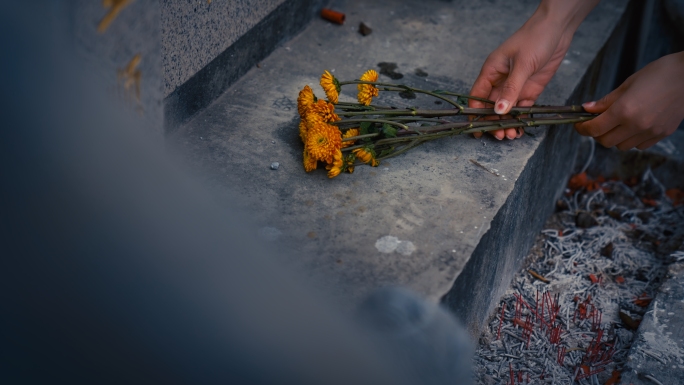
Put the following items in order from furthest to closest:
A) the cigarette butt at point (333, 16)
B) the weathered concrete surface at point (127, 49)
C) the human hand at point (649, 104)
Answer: the cigarette butt at point (333, 16), the human hand at point (649, 104), the weathered concrete surface at point (127, 49)

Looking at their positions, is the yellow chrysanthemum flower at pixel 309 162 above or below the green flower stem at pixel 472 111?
below

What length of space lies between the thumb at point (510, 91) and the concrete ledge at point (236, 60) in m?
1.07

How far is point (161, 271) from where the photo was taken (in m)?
1.45

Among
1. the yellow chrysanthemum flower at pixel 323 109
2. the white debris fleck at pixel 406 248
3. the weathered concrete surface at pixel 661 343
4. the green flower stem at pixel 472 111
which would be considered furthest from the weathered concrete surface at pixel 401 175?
the weathered concrete surface at pixel 661 343

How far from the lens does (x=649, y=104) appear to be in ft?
7.16

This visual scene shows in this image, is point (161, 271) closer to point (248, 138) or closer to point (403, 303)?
point (403, 303)

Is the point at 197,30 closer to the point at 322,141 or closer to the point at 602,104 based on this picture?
the point at 322,141

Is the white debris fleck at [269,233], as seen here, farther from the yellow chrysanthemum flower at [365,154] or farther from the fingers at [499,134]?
the fingers at [499,134]

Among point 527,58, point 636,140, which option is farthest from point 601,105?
point 527,58

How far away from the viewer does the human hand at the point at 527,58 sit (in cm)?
223

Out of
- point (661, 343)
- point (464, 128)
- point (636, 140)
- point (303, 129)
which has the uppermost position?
point (636, 140)

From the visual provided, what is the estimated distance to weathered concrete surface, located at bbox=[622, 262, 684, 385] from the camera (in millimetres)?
1993

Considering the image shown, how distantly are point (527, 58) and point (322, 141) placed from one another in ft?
2.87

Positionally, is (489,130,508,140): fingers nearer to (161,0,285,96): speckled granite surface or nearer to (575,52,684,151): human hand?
(575,52,684,151): human hand
